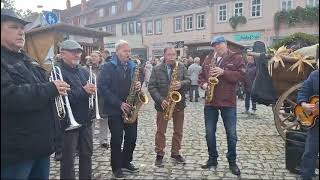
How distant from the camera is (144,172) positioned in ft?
17.7

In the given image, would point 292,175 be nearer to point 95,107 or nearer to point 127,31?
point 95,107

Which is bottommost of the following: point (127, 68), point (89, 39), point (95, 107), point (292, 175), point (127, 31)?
point (292, 175)

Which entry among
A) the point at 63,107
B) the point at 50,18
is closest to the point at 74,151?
the point at 63,107

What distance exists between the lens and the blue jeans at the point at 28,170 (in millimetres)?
2795

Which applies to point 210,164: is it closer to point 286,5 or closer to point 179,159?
point 179,159

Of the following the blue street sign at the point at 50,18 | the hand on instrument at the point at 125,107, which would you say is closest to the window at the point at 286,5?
the blue street sign at the point at 50,18

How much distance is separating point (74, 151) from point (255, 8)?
25039mm

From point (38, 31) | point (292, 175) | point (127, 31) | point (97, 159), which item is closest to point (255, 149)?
point (292, 175)

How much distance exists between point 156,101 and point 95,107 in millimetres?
1230

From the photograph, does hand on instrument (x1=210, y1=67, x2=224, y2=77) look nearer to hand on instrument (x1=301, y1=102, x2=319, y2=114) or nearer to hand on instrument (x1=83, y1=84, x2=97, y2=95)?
hand on instrument (x1=301, y1=102, x2=319, y2=114)

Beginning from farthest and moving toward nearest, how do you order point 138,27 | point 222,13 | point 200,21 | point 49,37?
point 138,27 < point 200,21 < point 222,13 < point 49,37

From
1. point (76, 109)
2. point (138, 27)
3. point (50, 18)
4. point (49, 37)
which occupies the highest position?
point (138, 27)

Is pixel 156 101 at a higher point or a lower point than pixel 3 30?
lower

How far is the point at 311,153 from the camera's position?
4.38 meters
